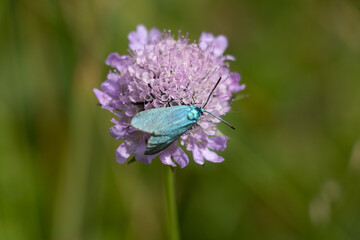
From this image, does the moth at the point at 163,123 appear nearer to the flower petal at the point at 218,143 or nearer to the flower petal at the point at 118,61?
the flower petal at the point at 218,143

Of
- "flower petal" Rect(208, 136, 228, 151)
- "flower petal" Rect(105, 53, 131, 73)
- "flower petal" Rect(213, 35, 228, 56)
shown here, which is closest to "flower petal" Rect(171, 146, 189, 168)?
"flower petal" Rect(208, 136, 228, 151)

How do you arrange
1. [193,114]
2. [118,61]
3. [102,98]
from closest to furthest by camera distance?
[193,114], [102,98], [118,61]

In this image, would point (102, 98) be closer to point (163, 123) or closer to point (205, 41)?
point (163, 123)

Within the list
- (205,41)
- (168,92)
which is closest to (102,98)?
(168,92)

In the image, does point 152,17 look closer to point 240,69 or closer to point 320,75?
point 240,69

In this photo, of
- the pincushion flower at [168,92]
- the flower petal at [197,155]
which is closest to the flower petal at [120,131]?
the pincushion flower at [168,92]
